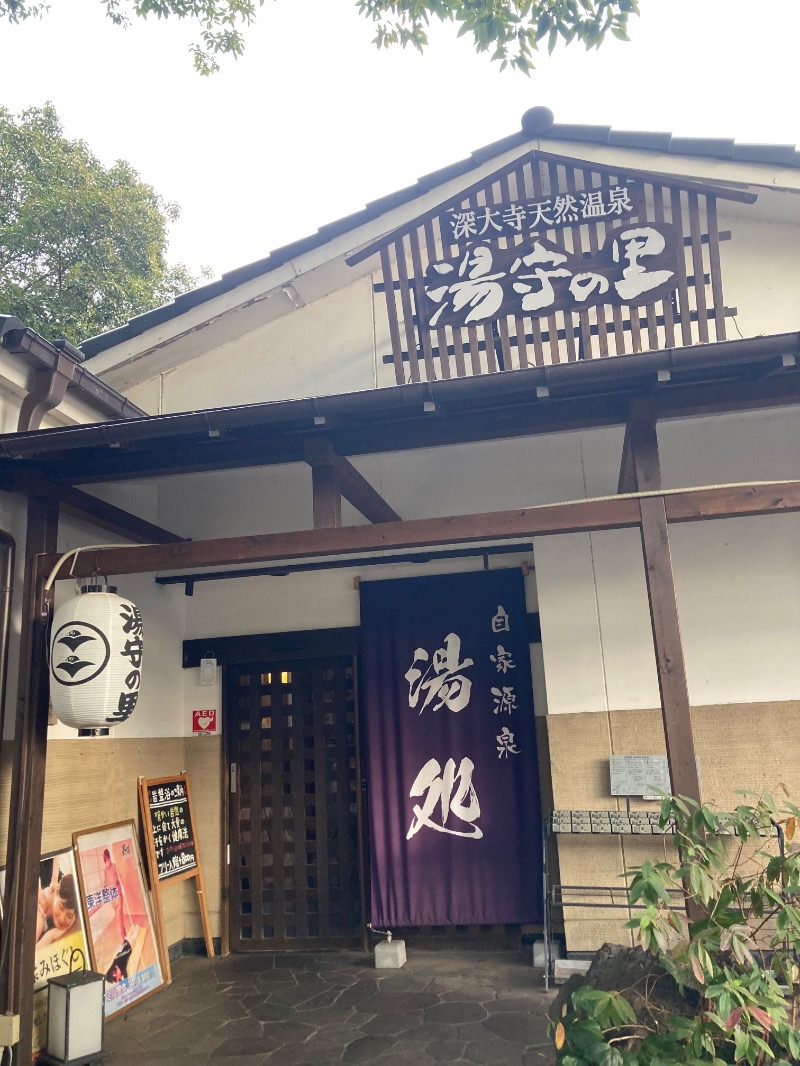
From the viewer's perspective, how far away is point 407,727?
7020 millimetres

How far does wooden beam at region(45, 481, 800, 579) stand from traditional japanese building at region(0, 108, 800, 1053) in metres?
0.02

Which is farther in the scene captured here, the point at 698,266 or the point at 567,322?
the point at 567,322

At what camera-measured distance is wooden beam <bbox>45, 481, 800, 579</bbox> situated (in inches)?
173

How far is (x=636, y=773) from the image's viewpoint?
20.3 feet

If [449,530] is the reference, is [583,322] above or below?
above

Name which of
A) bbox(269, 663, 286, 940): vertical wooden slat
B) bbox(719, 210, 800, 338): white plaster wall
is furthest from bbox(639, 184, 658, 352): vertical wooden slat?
bbox(269, 663, 286, 940): vertical wooden slat

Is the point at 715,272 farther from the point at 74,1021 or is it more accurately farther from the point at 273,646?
the point at 74,1021

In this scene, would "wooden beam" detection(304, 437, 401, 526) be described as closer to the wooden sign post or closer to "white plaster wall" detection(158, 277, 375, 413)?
"white plaster wall" detection(158, 277, 375, 413)

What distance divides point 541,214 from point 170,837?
20.2 ft

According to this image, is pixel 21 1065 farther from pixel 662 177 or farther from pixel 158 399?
pixel 662 177

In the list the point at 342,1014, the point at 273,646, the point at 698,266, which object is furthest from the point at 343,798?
the point at 698,266

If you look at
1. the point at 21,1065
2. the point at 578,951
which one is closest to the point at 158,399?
the point at 21,1065

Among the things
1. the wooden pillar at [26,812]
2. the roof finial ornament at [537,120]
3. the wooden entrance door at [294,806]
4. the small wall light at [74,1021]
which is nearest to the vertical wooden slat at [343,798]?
the wooden entrance door at [294,806]

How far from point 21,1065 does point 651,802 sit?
4.68 m
